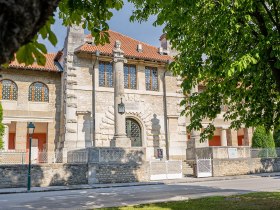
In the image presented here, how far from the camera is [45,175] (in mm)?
18766

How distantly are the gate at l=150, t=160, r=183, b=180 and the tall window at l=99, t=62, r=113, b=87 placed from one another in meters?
7.53

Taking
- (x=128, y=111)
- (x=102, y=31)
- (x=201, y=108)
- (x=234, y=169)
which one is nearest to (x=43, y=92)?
(x=128, y=111)

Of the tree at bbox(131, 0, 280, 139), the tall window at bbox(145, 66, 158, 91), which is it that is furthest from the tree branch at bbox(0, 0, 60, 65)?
the tall window at bbox(145, 66, 158, 91)

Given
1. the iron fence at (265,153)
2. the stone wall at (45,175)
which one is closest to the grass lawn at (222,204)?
the stone wall at (45,175)

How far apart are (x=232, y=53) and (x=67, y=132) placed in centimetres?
1668

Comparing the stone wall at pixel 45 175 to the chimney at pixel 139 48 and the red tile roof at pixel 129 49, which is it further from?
the chimney at pixel 139 48

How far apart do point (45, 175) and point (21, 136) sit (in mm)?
6645

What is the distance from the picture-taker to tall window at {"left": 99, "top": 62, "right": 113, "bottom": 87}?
25531mm

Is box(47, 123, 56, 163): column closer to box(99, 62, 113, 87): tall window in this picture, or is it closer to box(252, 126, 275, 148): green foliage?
box(99, 62, 113, 87): tall window

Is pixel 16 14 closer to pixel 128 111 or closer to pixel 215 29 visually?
pixel 215 29

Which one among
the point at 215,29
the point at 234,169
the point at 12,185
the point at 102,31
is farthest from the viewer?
the point at 234,169

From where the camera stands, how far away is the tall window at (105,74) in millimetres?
25531

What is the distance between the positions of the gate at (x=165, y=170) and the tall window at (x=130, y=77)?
7205 mm

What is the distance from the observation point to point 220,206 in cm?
976
